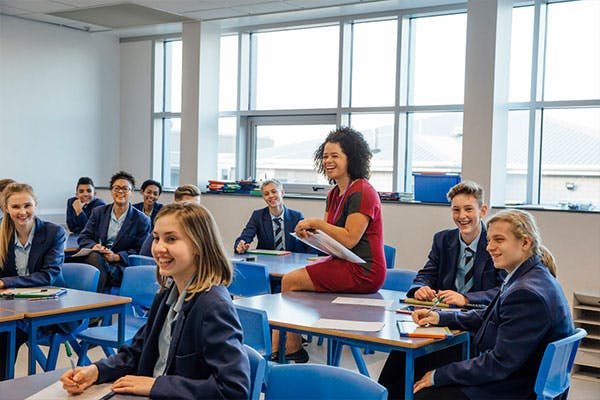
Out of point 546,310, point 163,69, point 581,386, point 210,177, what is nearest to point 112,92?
point 163,69

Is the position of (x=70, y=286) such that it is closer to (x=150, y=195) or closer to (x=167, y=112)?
(x=150, y=195)

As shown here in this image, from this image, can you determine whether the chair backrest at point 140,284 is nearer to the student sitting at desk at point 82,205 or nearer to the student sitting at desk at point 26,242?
the student sitting at desk at point 26,242

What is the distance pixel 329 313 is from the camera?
3.04 m

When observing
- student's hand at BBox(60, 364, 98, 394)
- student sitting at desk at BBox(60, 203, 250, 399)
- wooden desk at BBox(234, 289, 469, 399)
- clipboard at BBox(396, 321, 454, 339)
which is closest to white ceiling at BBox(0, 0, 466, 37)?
wooden desk at BBox(234, 289, 469, 399)

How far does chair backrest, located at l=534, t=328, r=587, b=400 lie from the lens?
2.38 meters

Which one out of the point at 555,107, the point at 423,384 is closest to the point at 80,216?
the point at 555,107

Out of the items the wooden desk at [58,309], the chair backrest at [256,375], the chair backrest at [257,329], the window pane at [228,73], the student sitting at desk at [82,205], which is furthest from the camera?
the window pane at [228,73]

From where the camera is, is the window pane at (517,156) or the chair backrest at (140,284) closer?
the chair backrest at (140,284)

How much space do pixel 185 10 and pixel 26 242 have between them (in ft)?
13.3

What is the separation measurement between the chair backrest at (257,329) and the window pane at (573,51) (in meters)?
4.37

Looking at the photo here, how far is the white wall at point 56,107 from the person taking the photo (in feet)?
25.7

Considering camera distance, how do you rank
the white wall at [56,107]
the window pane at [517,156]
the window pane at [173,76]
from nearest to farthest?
the window pane at [517,156]
the white wall at [56,107]
the window pane at [173,76]

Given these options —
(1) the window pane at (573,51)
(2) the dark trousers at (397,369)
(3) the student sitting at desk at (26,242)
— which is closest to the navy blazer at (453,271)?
(2) the dark trousers at (397,369)

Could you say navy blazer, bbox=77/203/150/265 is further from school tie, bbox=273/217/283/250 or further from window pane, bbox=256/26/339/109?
window pane, bbox=256/26/339/109
